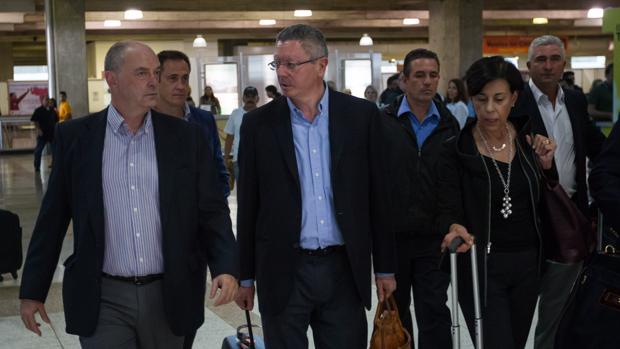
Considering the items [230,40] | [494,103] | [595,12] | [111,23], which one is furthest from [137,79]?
[230,40]

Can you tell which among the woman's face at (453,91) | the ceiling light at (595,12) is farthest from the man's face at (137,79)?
the ceiling light at (595,12)

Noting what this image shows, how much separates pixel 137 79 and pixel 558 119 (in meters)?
2.44

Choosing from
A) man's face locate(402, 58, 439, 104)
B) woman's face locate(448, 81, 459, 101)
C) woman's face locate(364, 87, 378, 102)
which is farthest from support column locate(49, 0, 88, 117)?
man's face locate(402, 58, 439, 104)

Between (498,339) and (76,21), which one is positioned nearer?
(498,339)

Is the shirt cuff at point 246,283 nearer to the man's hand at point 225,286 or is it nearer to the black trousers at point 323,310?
the black trousers at point 323,310

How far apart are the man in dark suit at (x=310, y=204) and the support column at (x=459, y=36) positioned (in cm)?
2052

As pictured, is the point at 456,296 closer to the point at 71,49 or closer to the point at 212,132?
the point at 212,132

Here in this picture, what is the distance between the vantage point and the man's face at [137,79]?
334 centimetres

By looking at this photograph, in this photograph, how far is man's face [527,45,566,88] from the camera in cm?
490

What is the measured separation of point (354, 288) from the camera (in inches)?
144

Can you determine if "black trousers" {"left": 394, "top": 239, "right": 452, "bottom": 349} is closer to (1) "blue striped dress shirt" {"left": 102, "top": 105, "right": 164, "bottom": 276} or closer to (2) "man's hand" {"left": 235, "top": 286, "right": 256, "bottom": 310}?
(2) "man's hand" {"left": 235, "top": 286, "right": 256, "bottom": 310}

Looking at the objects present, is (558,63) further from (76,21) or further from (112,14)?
(112,14)

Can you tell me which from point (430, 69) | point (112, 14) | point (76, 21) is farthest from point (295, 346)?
point (112, 14)

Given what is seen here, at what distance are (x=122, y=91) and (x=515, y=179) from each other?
166cm
